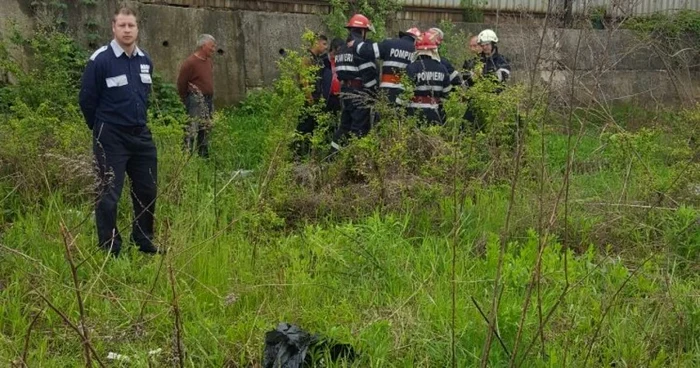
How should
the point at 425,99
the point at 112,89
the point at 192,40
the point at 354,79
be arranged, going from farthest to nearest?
the point at 192,40 < the point at 354,79 < the point at 425,99 < the point at 112,89

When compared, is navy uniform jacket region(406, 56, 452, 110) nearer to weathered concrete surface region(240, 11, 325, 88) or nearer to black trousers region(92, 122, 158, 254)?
black trousers region(92, 122, 158, 254)

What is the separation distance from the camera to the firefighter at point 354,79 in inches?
324

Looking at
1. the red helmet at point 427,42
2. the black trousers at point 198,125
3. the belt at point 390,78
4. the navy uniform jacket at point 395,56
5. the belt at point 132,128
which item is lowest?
the black trousers at point 198,125

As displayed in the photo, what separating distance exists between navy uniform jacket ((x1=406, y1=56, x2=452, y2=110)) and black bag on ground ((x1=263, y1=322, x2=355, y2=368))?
4442 mm

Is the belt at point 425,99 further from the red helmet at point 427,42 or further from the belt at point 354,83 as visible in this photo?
the belt at point 354,83

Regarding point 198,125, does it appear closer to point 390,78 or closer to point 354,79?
point 390,78

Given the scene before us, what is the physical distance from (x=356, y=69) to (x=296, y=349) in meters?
5.61

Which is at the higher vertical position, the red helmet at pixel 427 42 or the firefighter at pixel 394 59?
the red helmet at pixel 427 42

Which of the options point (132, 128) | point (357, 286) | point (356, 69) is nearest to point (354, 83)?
point (356, 69)

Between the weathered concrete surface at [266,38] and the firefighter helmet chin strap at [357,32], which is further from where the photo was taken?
the weathered concrete surface at [266,38]

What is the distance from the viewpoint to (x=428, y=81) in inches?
296

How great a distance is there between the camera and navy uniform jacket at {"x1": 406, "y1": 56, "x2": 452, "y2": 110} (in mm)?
7508

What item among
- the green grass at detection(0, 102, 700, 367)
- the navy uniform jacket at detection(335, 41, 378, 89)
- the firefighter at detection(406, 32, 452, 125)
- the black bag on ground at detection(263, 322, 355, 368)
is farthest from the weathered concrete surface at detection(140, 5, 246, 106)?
the black bag on ground at detection(263, 322, 355, 368)

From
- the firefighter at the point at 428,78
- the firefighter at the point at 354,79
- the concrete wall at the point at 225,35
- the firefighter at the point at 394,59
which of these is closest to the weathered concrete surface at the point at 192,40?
the concrete wall at the point at 225,35
